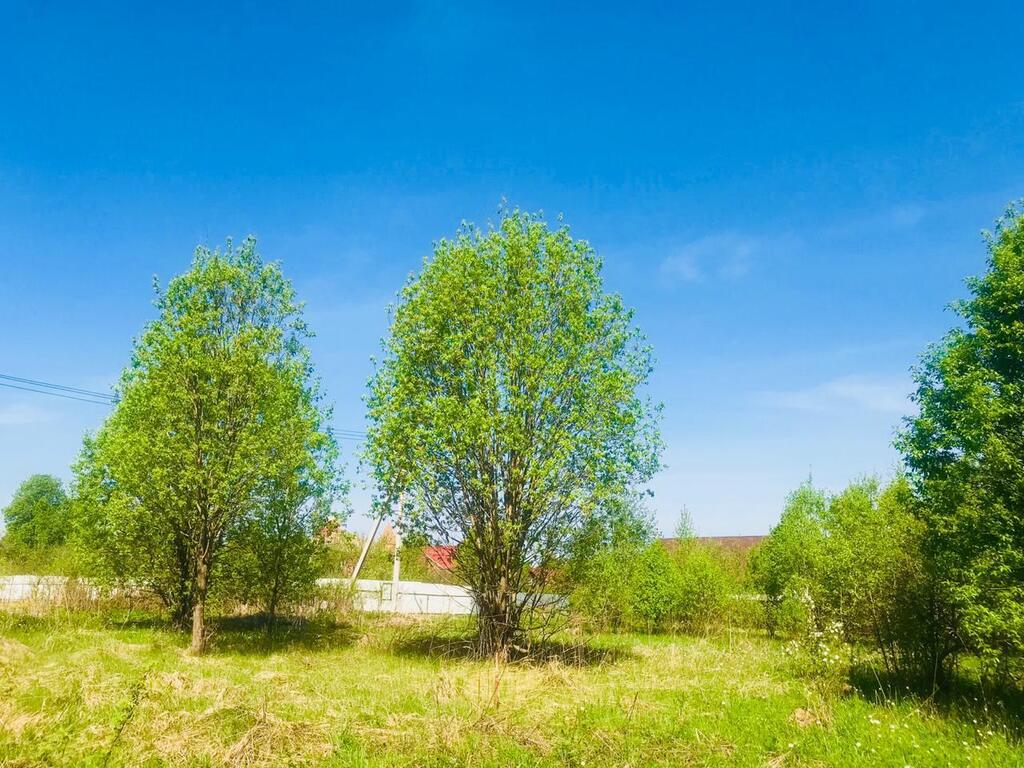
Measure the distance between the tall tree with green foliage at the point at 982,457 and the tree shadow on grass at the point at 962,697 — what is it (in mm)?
949

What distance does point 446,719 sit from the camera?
33.4 feet

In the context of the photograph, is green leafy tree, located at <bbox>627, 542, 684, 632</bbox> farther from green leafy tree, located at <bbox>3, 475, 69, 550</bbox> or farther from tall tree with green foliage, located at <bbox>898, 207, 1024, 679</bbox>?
green leafy tree, located at <bbox>3, 475, 69, 550</bbox>

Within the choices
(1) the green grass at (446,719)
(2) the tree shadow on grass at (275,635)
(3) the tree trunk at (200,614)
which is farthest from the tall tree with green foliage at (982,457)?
(3) the tree trunk at (200,614)

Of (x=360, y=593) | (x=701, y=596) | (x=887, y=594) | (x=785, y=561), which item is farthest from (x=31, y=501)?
(x=887, y=594)

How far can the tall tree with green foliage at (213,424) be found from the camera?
19047 mm

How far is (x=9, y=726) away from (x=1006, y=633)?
52.9 feet

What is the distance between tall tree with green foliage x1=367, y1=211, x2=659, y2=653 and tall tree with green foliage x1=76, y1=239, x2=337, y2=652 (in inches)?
139

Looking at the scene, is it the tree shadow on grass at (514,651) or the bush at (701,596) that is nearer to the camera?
the tree shadow on grass at (514,651)

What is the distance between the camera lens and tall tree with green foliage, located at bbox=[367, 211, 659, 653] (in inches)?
725

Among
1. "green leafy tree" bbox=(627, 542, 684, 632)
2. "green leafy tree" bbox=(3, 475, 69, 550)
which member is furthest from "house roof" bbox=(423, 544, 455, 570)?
"green leafy tree" bbox=(3, 475, 69, 550)

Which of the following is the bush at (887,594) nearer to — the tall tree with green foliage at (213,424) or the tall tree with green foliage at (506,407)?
the tall tree with green foliage at (506,407)

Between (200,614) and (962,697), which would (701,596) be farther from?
(200,614)

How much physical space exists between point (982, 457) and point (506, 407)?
11387mm

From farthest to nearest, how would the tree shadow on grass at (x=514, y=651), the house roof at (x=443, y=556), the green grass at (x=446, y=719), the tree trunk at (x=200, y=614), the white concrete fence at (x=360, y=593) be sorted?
the white concrete fence at (x=360, y=593) → the house roof at (x=443, y=556) → the tree trunk at (x=200, y=614) → the tree shadow on grass at (x=514, y=651) → the green grass at (x=446, y=719)
